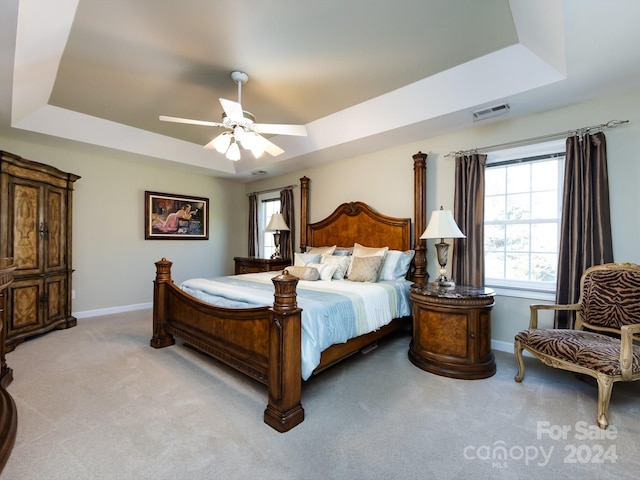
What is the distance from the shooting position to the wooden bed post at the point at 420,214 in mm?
3645

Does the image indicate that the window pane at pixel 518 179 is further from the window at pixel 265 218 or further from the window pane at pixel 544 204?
the window at pixel 265 218

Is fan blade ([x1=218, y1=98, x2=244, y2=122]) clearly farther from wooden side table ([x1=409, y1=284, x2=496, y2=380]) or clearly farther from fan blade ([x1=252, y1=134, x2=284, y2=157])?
wooden side table ([x1=409, y1=284, x2=496, y2=380])

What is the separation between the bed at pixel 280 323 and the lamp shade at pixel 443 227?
603mm

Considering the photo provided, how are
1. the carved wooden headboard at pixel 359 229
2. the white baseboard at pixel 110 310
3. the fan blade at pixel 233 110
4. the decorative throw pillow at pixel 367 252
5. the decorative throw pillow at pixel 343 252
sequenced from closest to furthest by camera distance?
the fan blade at pixel 233 110 < the decorative throw pillow at pixel 367 252 < the carved wooden headboard at pixel 359 229 < the decorative throw pillow at pixel 343 252 < the white baseboard at pixel 110 310

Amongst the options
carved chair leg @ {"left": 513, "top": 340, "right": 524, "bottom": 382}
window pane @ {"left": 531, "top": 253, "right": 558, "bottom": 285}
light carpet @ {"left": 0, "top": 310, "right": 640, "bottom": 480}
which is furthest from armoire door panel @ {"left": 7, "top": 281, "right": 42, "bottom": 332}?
window pane @ {"left": 531, "top": 253, "right": 558, "bottom": 285}

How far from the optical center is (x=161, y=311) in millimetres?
3246

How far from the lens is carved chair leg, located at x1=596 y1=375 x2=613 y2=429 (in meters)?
1.86

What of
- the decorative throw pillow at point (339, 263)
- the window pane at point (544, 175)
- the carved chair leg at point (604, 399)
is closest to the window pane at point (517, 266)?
the window pane at point (544, 175)

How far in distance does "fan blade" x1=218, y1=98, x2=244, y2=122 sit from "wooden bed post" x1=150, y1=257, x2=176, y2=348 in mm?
1687

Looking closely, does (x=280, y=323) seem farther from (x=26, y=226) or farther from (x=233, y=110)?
(x=26, y=226)

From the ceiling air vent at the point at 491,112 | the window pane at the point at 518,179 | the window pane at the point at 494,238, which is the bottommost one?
the window pane at the point at 494,238

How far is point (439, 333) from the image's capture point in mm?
2666

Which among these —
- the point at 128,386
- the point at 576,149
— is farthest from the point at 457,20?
the point at 128,386

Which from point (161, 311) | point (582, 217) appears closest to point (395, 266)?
point (582, 217)
